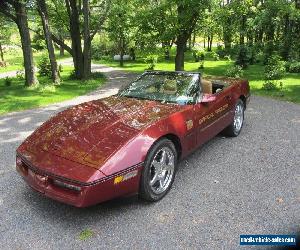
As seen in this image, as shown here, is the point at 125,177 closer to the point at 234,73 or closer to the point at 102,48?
the point at 234,73

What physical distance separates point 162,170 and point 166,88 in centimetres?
152

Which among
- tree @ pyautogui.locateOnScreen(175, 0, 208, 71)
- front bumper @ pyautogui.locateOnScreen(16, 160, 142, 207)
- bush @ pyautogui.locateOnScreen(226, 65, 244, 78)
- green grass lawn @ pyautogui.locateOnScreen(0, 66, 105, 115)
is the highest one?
tree @ pyautogui.locateOnScreen(175, 0, 208, 71)

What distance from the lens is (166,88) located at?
206 inches

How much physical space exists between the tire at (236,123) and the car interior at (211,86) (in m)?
0.60

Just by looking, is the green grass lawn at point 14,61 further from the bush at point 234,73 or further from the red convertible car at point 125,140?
the red convertible car at point 125,140

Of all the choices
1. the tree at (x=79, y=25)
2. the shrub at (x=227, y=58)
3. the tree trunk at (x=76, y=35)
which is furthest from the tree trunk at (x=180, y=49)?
the shrub at (x=227, y=58)

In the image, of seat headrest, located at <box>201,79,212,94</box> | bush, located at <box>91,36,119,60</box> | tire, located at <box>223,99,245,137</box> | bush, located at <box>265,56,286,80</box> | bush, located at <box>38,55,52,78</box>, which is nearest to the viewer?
seat headrest, located at <box>201,79,212,94</box>

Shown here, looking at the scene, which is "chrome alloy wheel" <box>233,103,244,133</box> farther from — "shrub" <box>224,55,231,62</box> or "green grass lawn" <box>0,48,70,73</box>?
"shrub" <box>224,55,231,62</box>

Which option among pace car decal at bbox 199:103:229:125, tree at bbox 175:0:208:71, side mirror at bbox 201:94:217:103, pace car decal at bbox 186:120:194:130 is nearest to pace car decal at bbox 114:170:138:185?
pace car decal at bbox 186:120:194:130

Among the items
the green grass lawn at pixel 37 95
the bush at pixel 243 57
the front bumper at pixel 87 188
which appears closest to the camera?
the front bumper at pixel 87 188

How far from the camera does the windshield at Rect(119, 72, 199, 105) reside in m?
5.01

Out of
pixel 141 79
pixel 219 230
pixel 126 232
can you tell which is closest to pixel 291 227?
pixel 219 230

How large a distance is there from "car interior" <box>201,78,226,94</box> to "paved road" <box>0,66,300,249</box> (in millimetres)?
Answer: 1072

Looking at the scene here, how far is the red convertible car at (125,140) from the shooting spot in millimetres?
3457
